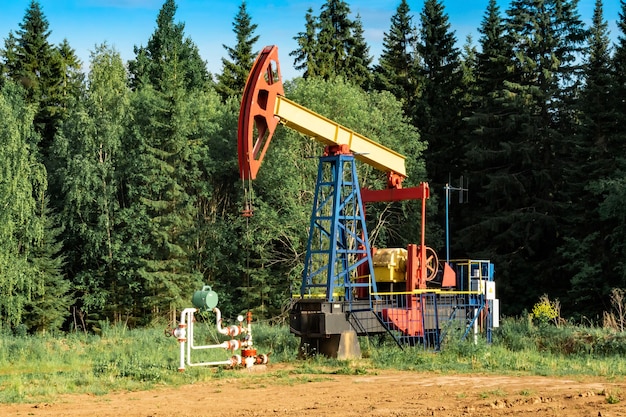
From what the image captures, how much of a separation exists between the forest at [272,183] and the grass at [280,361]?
43.0 ft

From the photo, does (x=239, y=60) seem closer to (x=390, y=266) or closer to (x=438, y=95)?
(x=438, y=95)

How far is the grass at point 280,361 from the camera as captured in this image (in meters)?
16.6

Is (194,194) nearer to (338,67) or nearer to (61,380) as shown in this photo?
(338,67)

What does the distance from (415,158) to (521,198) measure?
5.33 m

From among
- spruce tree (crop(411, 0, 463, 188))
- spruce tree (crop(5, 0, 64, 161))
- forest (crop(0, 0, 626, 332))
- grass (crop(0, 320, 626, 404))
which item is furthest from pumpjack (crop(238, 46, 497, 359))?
spruce tree (crop(5, 0, 64, 161))

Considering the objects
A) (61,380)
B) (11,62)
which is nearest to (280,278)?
(11,62)

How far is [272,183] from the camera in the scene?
138 ft

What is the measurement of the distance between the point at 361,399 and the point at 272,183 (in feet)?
92.1

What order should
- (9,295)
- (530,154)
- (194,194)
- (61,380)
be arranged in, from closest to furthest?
(61,380)
(9,295)
(530,154)
(194,194)

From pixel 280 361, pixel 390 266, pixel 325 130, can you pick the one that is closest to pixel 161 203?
pixel 390 266

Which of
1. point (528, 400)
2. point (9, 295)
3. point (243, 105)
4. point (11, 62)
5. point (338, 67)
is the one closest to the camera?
point (528, 400)

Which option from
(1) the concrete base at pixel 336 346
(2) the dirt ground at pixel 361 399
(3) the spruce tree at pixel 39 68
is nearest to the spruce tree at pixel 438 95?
(3) the spruce tree at pixel 39 68

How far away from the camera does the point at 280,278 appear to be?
41.9m

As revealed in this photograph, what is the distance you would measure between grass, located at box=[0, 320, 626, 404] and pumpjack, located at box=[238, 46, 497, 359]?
2.20ft
